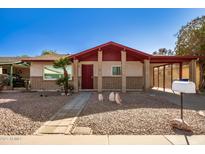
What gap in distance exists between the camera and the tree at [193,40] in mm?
18594

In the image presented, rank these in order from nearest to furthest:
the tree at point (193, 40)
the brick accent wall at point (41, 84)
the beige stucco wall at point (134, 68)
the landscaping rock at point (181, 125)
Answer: the landscaping rock at point (181, 125)
the beige stucco wall at point (134, 68)
the brick accent wall at point (41, 84)
the tree at point (193, 40)

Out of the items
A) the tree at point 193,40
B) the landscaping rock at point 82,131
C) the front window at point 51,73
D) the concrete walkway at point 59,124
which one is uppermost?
the tree at point 193,40

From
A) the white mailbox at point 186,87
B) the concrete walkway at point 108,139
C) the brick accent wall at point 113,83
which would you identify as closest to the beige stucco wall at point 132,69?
the brick accent wall at point 113,83

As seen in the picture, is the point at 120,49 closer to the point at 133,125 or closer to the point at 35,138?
the point at 133,125

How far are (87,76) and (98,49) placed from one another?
286 centimetres

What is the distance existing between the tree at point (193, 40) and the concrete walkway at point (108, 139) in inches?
598

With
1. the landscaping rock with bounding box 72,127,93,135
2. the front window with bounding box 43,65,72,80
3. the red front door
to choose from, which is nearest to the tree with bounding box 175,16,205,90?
the red front door

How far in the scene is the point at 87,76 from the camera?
57.6 feet

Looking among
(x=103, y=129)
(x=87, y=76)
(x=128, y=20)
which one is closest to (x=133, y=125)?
(x=103, y=129)

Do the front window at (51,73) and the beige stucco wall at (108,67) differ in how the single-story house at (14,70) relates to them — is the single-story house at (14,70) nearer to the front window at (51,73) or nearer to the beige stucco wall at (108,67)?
the front window at (51,73)

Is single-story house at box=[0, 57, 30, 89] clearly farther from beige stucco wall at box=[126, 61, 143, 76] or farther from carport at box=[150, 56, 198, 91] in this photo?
carport at box=[150, 56, 198, 91]

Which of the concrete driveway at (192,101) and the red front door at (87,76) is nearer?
the concrete driveway at (192,101)

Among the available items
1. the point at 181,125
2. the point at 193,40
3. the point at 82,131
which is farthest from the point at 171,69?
the point at 82,131
